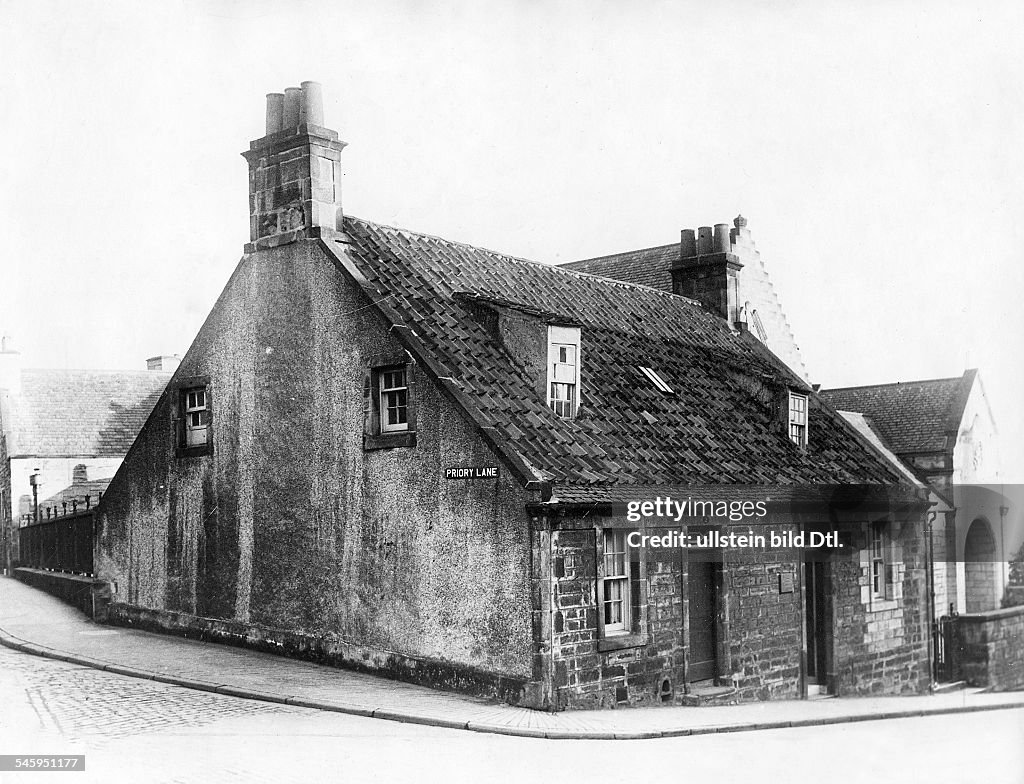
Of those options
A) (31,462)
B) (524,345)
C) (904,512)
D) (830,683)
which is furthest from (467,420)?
(31,462)

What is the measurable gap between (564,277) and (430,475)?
7.50 m

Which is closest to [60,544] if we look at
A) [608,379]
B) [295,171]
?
[295,171]

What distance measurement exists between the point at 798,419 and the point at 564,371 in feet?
21.5

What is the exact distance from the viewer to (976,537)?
12492 millimetres

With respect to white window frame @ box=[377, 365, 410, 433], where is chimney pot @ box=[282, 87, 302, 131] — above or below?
above

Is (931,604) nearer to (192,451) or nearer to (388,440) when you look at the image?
(388,440)

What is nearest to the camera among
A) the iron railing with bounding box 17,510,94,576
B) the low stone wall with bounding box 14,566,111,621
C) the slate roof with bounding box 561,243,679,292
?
the low stone wall with bounding box 14,566,111,621

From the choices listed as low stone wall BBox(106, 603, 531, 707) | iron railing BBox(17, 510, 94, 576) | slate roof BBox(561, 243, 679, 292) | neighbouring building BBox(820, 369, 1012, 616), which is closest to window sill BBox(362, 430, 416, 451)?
low stone wall BBox(106, 603, 531, 707)

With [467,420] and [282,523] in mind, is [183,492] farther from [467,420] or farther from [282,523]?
[467,420]

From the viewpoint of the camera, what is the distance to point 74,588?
23438 millimetres

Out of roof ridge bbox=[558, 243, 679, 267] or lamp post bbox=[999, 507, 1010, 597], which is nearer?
lamp post bbox=[999, 507, 1010, 597]

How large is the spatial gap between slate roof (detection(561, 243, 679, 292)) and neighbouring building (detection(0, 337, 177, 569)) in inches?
670

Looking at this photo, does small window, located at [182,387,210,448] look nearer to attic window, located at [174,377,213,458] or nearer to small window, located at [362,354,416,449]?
attic window, located at [174,377,213,458]

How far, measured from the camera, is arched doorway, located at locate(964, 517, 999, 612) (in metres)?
12.6
